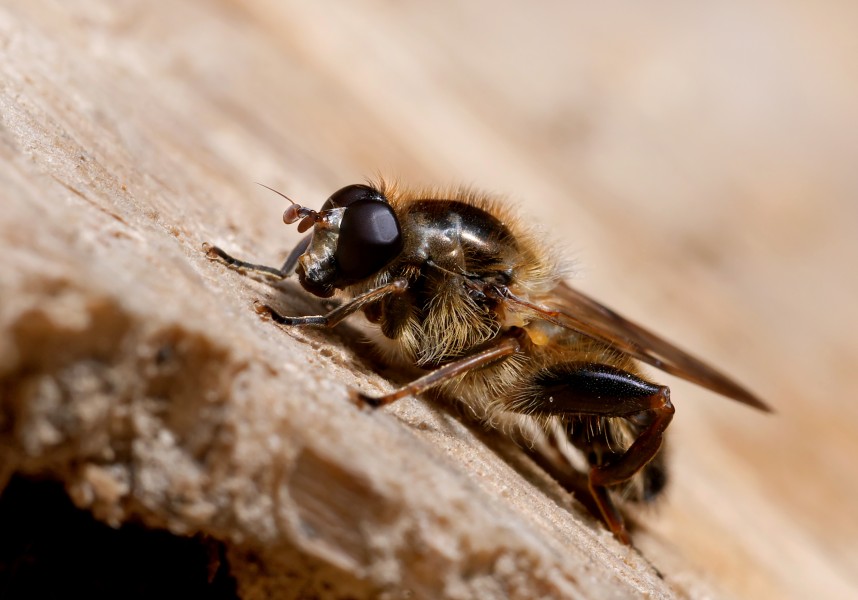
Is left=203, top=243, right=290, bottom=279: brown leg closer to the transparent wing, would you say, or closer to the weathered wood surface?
the weathered wood surface

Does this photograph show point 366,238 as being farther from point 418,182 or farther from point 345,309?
point 418,182

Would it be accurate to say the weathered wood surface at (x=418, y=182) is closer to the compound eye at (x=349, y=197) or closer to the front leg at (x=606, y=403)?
the front leg at (x=606, y=403)

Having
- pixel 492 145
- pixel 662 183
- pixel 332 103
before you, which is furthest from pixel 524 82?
pixel 332 103

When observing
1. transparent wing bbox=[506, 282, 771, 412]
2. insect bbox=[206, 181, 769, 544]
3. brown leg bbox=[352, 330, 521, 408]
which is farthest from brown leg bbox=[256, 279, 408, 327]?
transparent wing bbox=[506, 282, 771, 412]

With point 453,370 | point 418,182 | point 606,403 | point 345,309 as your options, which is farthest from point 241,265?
point 418,182

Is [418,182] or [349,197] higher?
[418,182]

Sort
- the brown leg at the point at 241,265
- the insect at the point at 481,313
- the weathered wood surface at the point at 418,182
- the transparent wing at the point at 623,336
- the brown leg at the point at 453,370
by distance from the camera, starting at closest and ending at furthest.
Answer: the weathered wood surface at the point at 418,182 < the brown leg at the point at 453,370 < the brown leg at the point at 241,265 < the insect at the point at 481,313 < the transparent wing at the point at 623,336

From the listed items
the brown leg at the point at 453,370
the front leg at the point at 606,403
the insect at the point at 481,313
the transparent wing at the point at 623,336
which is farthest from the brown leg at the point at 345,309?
the front leg at the point at 606,403

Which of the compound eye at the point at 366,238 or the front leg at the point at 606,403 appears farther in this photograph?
the front leg at the point at 606,403
